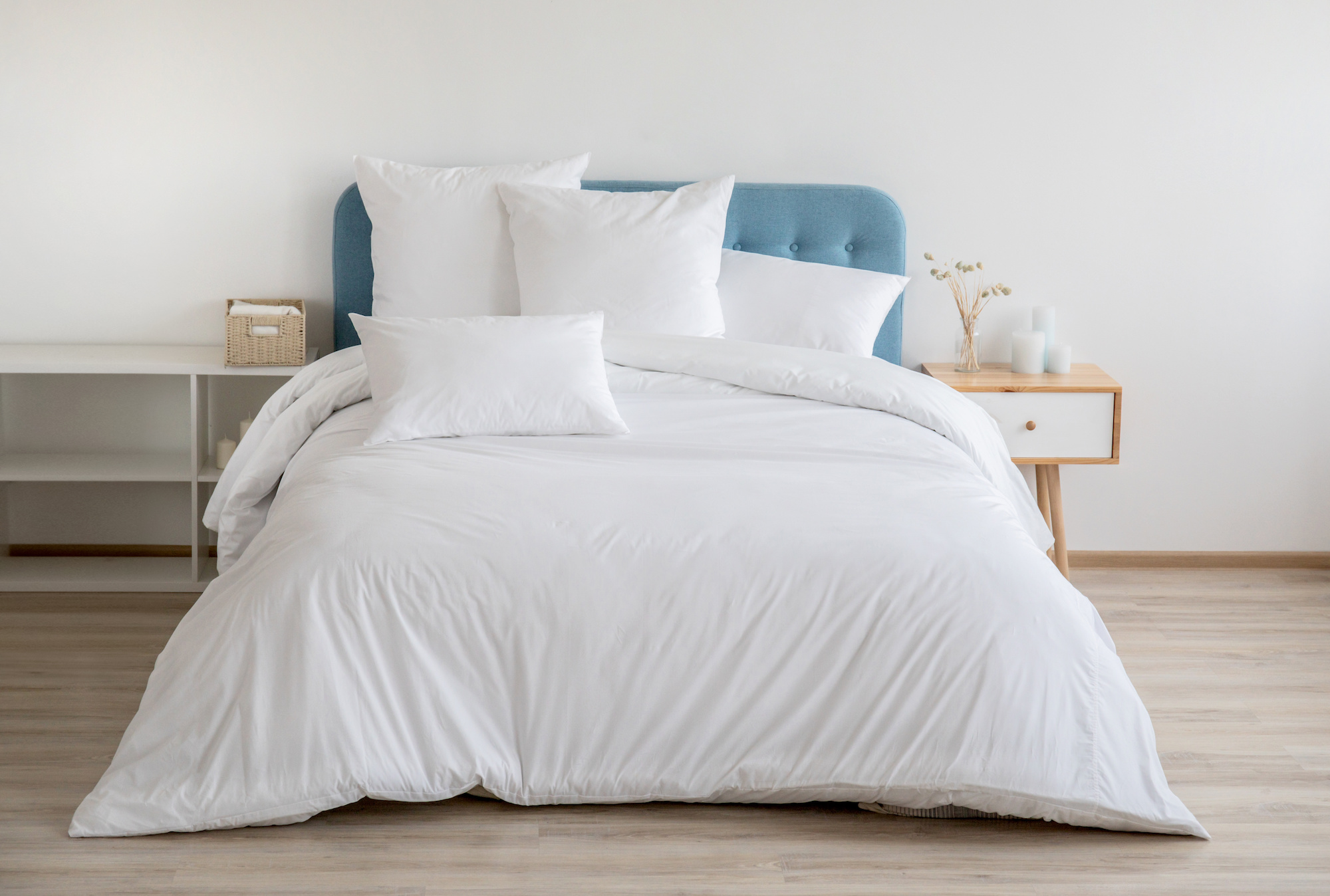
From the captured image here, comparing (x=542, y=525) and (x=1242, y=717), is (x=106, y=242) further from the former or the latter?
(x=1242, y=717)

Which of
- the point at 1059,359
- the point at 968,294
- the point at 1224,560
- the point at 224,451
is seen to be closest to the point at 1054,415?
the point at 1059,359

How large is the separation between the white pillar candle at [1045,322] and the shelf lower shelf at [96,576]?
2552mm

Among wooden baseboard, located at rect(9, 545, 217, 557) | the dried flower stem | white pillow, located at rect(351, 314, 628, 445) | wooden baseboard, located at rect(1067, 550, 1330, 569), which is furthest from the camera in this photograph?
wooden baseboard, located at rect(1067, 550, 1330, 569)

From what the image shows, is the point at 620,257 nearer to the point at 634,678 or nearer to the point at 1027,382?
the point at 1027,382

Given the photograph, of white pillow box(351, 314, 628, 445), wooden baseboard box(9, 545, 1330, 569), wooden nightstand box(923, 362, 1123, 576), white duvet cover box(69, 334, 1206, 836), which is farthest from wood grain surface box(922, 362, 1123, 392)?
white duvet cover box(69, 334, 1206, 836)

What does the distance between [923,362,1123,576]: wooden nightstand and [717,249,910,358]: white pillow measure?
0.31 meters

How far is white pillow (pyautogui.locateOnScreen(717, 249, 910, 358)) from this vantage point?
328 cm

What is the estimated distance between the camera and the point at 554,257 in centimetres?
321

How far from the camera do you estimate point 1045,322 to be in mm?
3527

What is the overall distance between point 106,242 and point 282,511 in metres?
1.79

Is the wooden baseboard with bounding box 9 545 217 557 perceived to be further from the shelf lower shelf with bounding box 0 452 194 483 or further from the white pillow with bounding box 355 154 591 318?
the white pillow with bounding box 355 154 591 318

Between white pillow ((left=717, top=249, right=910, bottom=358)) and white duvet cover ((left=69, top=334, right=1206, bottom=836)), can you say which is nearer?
white duvet cover ((left=69, top=334, right=1206, bottom=836))

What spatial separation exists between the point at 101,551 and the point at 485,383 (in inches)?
72.4

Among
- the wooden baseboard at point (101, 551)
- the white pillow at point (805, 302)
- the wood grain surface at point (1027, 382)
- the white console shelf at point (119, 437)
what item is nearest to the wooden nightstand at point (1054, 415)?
the wood grain surface at point (1027, 382)
